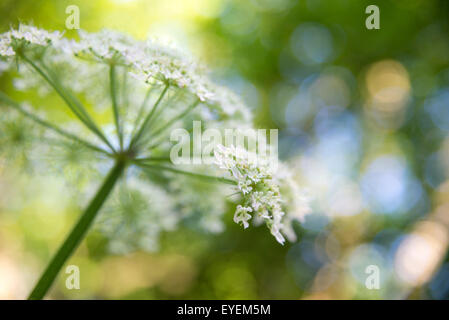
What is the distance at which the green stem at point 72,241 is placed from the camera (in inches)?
102

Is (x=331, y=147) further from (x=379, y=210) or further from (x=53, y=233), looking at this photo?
(x=53, y=233)

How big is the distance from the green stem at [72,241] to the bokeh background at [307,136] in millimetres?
7236

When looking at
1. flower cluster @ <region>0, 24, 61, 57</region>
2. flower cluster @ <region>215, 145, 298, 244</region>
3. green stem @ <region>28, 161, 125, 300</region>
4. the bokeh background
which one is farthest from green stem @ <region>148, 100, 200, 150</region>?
the bokeh background

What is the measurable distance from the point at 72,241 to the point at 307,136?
10.2 m

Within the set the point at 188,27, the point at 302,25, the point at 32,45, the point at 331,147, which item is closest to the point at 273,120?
the point at 331,147

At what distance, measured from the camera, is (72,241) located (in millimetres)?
2803

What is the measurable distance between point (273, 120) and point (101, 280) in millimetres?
8114

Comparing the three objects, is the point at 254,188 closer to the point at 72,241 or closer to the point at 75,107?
the point at 72,241

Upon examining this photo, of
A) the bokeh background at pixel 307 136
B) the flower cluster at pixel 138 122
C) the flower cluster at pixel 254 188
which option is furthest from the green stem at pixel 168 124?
the bokeh background at pixel 307 136

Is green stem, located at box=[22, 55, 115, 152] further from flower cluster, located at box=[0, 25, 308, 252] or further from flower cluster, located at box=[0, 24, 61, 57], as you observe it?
flower cluster, located at box=[0, 24, 61, 57]

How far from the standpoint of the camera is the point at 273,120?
12.5 m

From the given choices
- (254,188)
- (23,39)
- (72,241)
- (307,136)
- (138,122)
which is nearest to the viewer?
(254,188)

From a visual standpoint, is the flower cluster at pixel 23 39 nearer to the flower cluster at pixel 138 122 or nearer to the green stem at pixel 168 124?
the flower cluster at pixel 138 122

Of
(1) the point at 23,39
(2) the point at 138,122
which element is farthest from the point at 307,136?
(1) the point at 23,39
